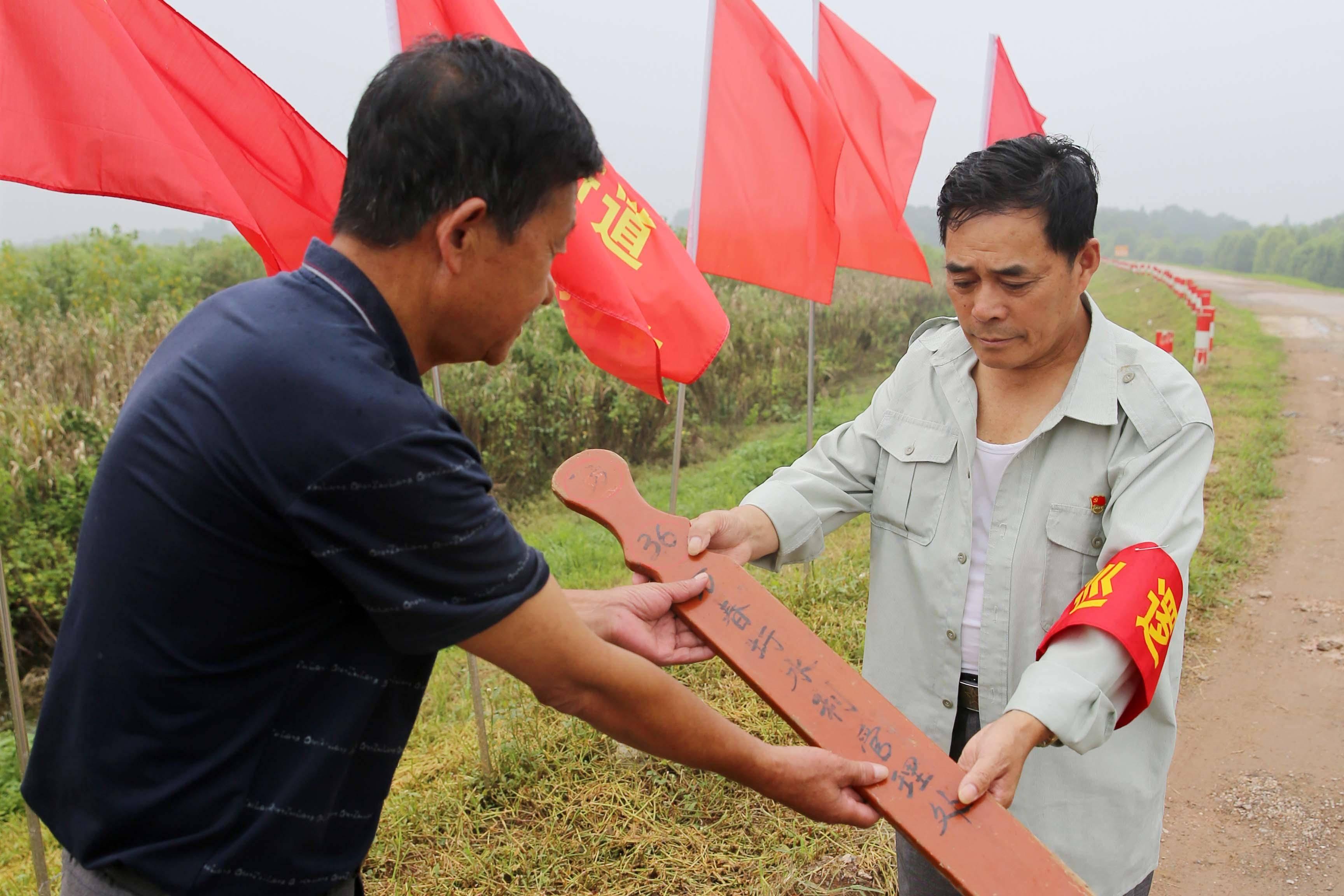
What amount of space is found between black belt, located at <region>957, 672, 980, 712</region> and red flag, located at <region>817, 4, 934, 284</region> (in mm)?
3350

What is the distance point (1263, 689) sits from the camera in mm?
4328

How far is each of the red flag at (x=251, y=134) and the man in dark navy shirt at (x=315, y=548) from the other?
165 cm

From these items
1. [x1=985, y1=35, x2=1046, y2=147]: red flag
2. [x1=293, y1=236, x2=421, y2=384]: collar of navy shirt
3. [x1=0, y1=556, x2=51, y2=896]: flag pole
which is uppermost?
[x1=985, y1=35, x2=1046, y2=147]: red flag

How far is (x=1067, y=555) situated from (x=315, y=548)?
1.32m

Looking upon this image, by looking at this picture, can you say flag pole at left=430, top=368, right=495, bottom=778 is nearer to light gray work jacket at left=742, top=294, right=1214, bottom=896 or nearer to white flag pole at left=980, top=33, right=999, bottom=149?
light gray work jacket at left=742, top=294, right=1214, bottom=896

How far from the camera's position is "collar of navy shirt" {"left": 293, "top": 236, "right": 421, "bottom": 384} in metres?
1.18

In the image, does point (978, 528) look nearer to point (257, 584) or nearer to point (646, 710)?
point (646, 710)

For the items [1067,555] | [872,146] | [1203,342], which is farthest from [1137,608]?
[1203,342]

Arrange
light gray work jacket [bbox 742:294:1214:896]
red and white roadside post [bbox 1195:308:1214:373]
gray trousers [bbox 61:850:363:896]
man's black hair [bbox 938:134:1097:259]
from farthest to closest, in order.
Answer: red and white roadside post [bbox 1195:308:1214:373], man's black hair [bbox 938:134:1097:259], light gray work jacket [bbox 742:294:1214:896], gray trousers [bbox 61:850:363:896]

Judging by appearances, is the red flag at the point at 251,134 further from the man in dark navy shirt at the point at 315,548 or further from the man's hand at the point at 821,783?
the man's hand at the point at 821,783

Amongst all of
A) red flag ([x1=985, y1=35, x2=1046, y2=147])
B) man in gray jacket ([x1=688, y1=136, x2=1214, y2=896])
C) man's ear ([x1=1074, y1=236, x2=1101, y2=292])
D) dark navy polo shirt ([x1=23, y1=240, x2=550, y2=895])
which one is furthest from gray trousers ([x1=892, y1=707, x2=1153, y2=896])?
red flag ([x1=985, y1=35, x2=1046, y2=147])

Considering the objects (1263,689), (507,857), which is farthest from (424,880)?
(1263,689)

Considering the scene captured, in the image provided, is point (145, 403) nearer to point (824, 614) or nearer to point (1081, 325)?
point (1081, 325)

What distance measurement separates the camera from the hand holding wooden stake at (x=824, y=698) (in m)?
1.47
